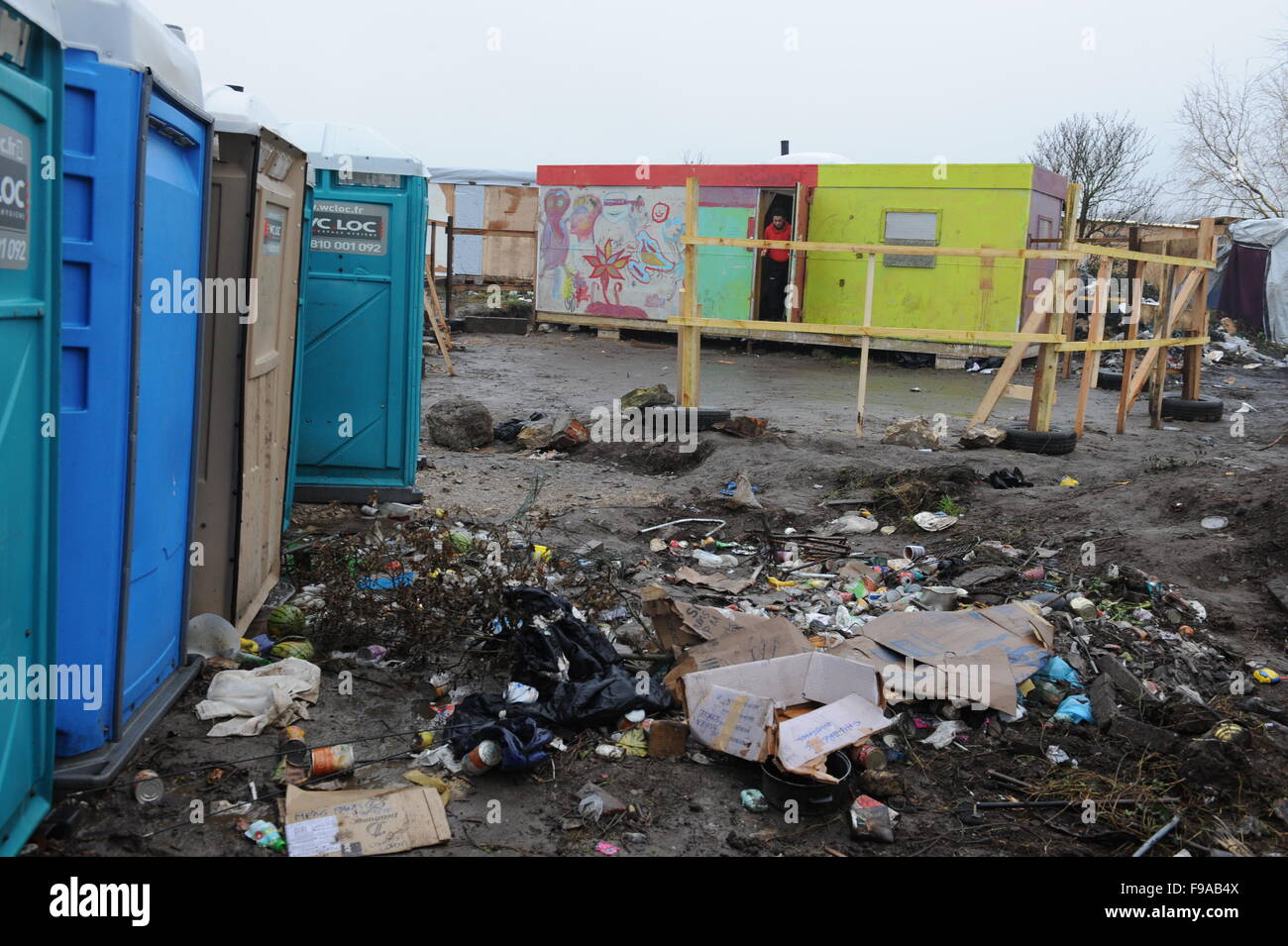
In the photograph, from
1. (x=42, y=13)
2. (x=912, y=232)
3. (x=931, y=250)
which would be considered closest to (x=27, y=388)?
(x=42, y=13)

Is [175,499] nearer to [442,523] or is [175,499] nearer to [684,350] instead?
[442,523]

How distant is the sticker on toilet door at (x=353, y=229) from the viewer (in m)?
6.46

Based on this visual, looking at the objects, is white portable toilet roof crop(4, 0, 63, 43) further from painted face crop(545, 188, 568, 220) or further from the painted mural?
painted face crop(545, 188, 568, 220)

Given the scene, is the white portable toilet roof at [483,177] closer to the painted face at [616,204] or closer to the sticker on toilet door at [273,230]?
the painted face at [616,204]

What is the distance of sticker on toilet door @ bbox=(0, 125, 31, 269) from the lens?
2.30 metres

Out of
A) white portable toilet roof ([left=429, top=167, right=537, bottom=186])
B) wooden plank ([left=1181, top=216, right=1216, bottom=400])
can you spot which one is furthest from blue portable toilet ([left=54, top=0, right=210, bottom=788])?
white portable toilet roof ([left=429, top=167, right=537, bottom=186])

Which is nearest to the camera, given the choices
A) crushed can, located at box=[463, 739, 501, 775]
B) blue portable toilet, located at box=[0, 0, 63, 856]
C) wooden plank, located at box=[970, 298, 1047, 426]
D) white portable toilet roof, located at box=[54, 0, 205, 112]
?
blue portable toilet, located at box=[0, 0, 63, 856]

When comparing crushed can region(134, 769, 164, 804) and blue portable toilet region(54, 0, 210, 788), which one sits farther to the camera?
crushed can region(134, 769, 164, 804)

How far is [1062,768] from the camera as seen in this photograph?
3570mm

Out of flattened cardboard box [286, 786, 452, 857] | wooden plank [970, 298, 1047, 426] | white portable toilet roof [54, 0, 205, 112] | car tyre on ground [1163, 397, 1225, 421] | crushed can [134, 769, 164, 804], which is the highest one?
white portable toilet roof [54, 0, 205, 112]

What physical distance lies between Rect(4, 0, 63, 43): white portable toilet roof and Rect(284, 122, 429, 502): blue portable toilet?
3855 mm

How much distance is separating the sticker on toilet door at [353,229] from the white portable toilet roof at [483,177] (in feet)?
63.6
